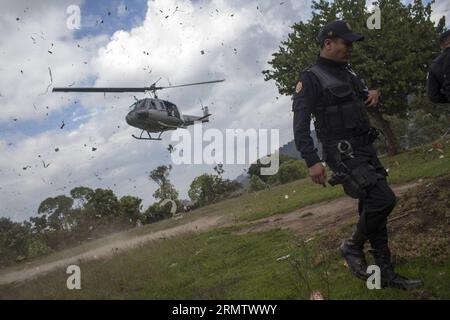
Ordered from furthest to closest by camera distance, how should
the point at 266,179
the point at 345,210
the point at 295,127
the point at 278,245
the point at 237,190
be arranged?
the point at 266,179
the point at 237,190
the point at 345,210
the point at 278,245
the point at 295,127

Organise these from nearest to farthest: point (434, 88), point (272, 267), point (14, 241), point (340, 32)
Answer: point (340, 32) → point (434, 88) → point (272, 267) → point (14, 241)

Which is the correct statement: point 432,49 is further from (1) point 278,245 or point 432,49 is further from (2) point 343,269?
(2) point 343,269

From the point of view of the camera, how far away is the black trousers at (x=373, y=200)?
5391mm

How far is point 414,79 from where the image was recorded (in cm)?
2848

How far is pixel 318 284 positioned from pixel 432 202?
141 inches

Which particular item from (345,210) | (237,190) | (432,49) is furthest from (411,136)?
(345,210)

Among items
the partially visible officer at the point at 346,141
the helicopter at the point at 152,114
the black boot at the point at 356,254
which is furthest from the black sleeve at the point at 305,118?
the helicopter at the point at 152,114

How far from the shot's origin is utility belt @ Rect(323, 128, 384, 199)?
5371 mm

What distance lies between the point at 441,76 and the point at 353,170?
2.73 meters

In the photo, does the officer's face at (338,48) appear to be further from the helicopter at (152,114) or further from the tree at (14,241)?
the tree at (14,241)

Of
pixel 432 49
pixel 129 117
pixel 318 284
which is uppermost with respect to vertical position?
pixel 432 49

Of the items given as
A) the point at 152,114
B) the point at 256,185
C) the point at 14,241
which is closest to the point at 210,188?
the point at 256,185

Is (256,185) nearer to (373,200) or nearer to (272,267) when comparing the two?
(272,267)

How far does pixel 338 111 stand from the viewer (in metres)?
5.67
